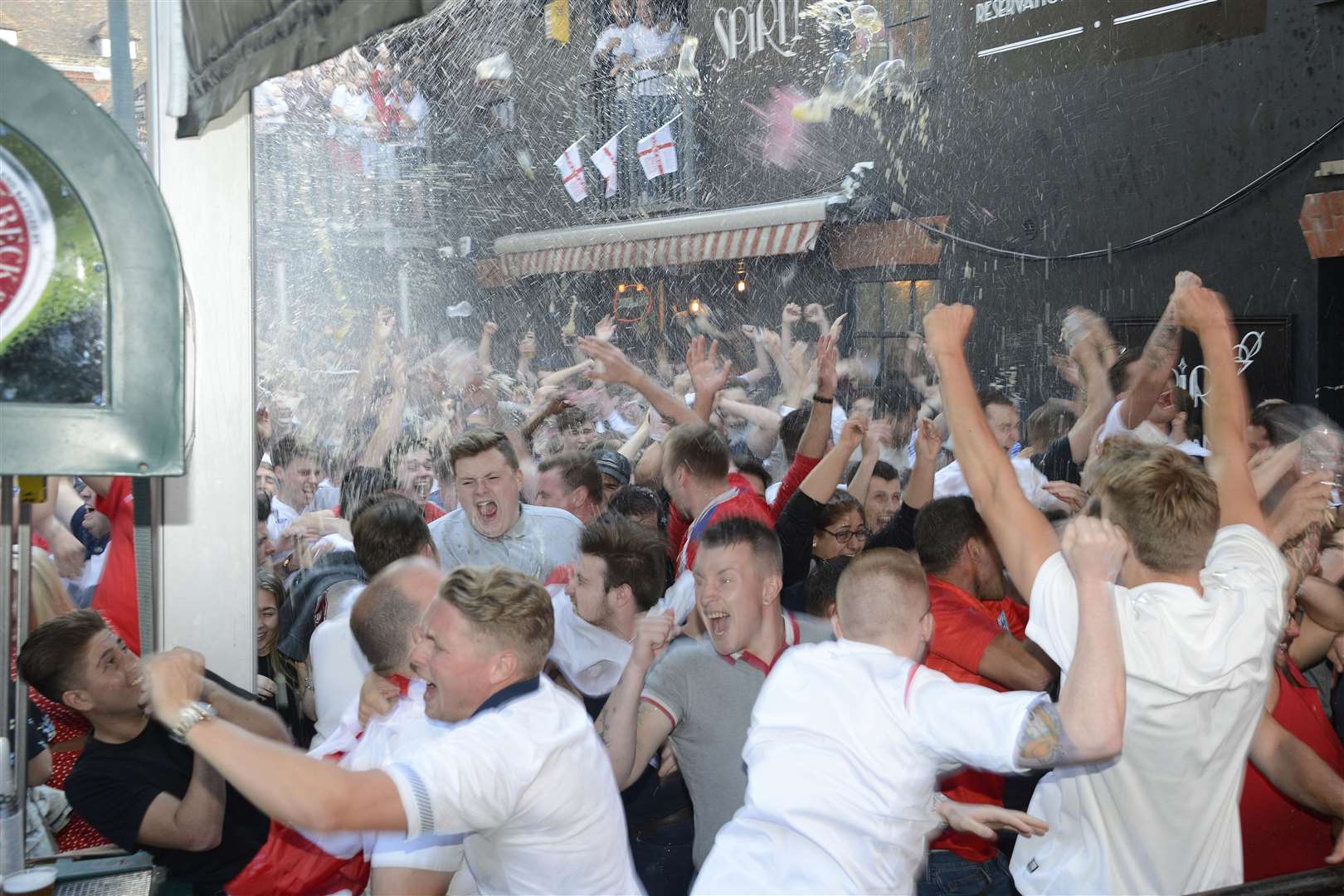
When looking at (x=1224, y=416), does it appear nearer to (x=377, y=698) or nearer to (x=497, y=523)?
(x=377, y=698)

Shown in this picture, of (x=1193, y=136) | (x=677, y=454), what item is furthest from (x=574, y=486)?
(x=1193, y=136)

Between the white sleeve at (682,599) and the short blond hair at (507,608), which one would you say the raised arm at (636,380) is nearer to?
the white sleeve at (682,599)

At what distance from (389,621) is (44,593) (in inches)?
44.8

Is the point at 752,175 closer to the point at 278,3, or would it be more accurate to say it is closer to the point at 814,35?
the point at 814,35

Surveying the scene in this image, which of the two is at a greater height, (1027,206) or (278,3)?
(1027,206)

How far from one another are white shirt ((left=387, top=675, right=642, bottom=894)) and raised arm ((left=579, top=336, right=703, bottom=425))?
1.81 m

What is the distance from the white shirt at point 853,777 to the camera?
163 cm

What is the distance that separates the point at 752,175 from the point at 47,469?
4341mm

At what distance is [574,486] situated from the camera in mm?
3521

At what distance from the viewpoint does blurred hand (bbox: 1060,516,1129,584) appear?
64.3 inches

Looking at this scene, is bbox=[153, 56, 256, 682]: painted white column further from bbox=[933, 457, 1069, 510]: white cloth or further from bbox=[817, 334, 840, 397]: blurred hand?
bbox=[933, 457, 1069, 510]: white cloth

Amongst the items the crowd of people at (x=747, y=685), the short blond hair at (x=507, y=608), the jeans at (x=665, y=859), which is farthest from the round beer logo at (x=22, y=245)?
the jeans at (x=665, y=859)

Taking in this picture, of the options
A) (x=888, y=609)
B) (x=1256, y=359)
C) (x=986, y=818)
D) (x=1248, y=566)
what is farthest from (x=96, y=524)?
(x=1256, y=359)

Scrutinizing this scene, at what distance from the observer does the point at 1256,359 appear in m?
5.23
